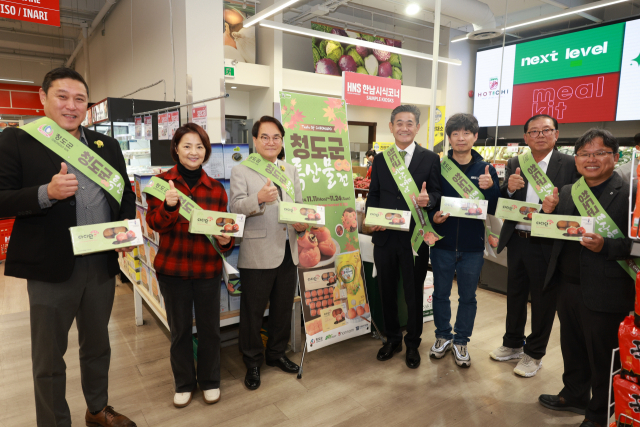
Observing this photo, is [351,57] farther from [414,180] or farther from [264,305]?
[264,305]

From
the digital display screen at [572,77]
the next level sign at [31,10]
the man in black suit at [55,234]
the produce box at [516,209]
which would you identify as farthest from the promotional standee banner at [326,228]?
the digital display screen at [572,77]

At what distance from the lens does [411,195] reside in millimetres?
2846

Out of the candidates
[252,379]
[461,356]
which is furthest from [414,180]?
[252,379]

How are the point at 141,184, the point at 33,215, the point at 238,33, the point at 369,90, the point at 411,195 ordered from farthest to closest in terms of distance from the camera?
the point at 238,33 < the point at 369,90 < the point at 141,184 < the point at 411,195 < the point at 33,215

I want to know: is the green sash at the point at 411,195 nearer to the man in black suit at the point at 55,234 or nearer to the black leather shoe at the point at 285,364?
the black leather shoe at the point at 285,364

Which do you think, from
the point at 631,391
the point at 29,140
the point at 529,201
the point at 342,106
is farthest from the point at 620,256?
the point at 29,140

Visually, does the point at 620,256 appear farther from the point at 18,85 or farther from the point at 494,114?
the point at 18,85

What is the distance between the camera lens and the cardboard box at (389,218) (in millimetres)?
A: 2691

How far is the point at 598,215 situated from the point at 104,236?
2451 mm

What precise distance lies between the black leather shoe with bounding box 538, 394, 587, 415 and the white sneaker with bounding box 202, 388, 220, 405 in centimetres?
209

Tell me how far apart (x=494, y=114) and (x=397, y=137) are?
9449 mm

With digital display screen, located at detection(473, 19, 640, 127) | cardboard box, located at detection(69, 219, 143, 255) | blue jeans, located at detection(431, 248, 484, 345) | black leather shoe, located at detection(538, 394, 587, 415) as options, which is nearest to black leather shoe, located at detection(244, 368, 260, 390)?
cardboard box, located at detection(69, 219, 143, 255)

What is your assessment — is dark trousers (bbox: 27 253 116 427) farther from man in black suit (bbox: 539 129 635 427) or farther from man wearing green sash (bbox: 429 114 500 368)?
man in black suit (bbox: 539 129 635 427)

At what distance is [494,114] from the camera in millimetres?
11000
